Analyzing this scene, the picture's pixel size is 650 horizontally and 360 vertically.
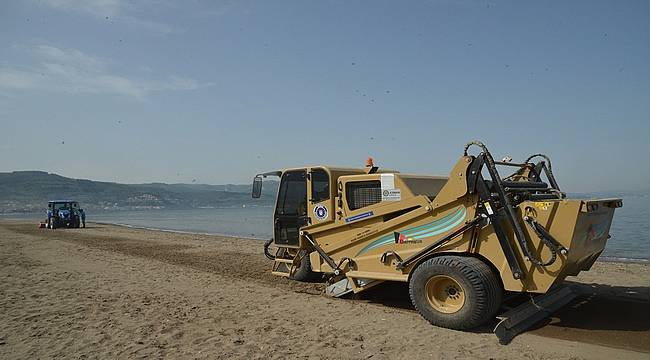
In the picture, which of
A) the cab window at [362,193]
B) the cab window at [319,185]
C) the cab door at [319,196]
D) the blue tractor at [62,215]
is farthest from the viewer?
the blue tractor at [62,215]

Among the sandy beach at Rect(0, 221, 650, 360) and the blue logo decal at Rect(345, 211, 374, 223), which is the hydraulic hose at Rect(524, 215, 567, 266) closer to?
the sandy beach at Rect(0, 221, 650, 360)

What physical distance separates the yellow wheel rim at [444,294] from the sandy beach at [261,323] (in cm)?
32

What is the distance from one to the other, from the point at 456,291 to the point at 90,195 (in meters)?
145

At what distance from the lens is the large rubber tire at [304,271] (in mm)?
9297

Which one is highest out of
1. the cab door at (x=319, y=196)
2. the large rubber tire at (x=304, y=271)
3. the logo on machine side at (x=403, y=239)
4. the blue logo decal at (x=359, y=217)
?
the cab door at (x=319, y=196)

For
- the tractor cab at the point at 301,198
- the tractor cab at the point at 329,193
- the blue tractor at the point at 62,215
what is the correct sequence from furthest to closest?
the blue tractor at the point at 62,215 < the tractor cab at the point at 301,198 < the tractor cab at the point at 329,193

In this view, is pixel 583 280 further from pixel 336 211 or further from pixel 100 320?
pixel 100 320

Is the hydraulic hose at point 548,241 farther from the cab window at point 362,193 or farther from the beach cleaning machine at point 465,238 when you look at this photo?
the cab window at point 362,193

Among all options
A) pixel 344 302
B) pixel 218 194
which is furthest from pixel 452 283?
pixel 218 194

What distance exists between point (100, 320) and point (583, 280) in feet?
29.7

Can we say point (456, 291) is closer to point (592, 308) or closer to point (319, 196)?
point (592, 308)

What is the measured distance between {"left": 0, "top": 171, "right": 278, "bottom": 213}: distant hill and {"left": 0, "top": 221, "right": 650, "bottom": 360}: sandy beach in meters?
100

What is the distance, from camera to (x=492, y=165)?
19.3 feet

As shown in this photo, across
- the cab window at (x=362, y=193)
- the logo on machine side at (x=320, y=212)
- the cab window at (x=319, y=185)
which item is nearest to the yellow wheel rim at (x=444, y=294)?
the cab window at (x=362, y=193)
